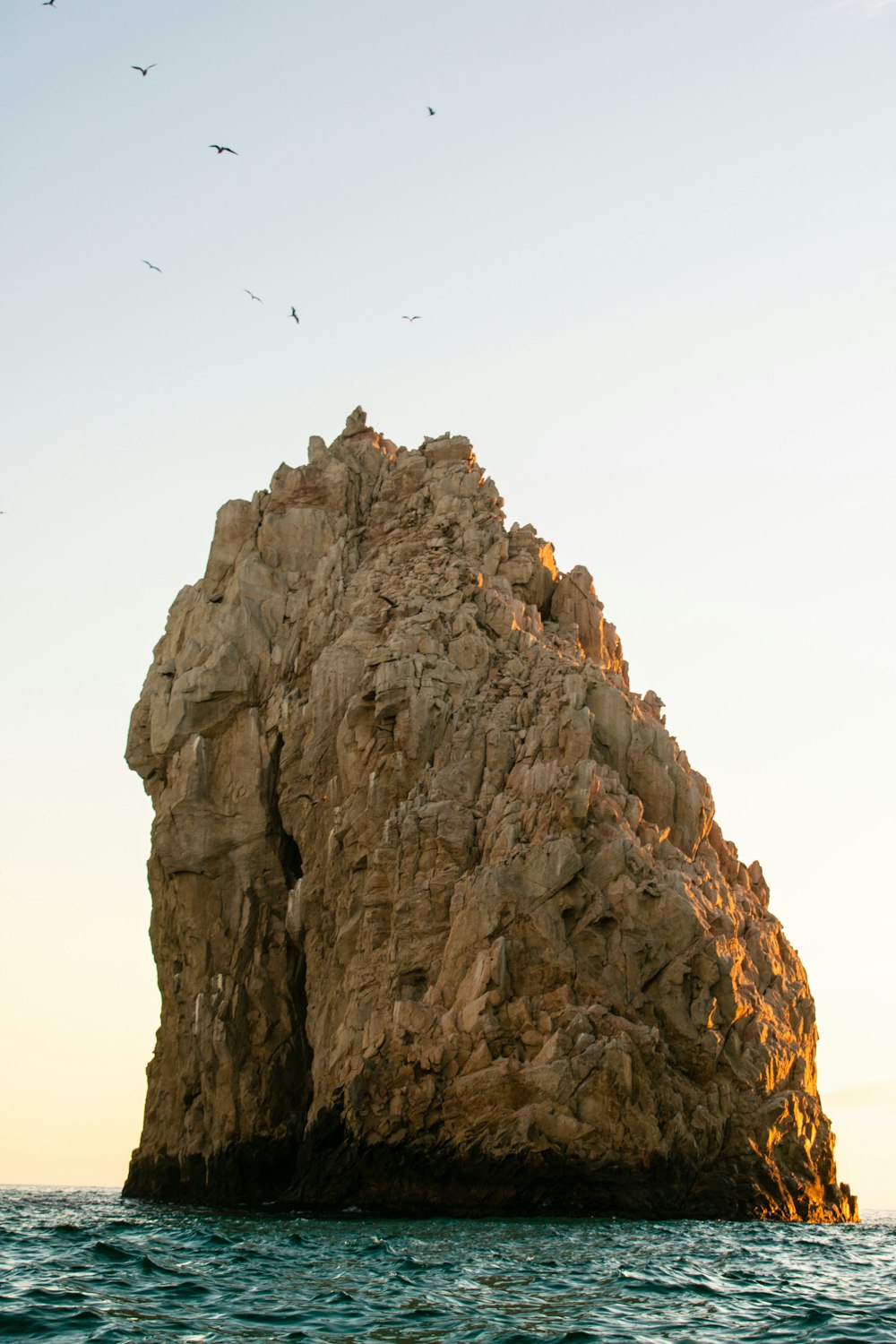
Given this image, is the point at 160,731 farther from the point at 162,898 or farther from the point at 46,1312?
the point at 46,1312

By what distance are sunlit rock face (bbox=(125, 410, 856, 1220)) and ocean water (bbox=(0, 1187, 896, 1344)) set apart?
226 inches

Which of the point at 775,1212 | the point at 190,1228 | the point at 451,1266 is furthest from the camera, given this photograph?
the point at 775,1212

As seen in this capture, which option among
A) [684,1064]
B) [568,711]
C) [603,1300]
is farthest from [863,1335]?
[568,711]

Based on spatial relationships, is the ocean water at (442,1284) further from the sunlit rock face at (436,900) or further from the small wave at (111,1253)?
the sunlit rock face at (436,900)

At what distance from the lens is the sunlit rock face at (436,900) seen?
44.2 m

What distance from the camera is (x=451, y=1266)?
27.1 meters

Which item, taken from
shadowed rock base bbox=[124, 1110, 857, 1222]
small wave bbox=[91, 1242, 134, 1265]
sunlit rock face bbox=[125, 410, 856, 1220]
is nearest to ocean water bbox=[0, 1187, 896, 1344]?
small wave bbox=[91, 1242, 134, 1265]

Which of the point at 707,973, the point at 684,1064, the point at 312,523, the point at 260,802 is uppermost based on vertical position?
the point at 312,523

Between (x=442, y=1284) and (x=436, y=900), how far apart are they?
2487cm

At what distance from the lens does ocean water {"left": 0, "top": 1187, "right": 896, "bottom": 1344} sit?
64.6 feet

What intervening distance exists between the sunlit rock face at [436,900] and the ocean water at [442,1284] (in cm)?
575

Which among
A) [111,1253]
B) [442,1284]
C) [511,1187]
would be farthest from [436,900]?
[442,1284]

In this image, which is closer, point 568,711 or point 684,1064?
point 684,1064

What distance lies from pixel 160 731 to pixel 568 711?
17800 mm
